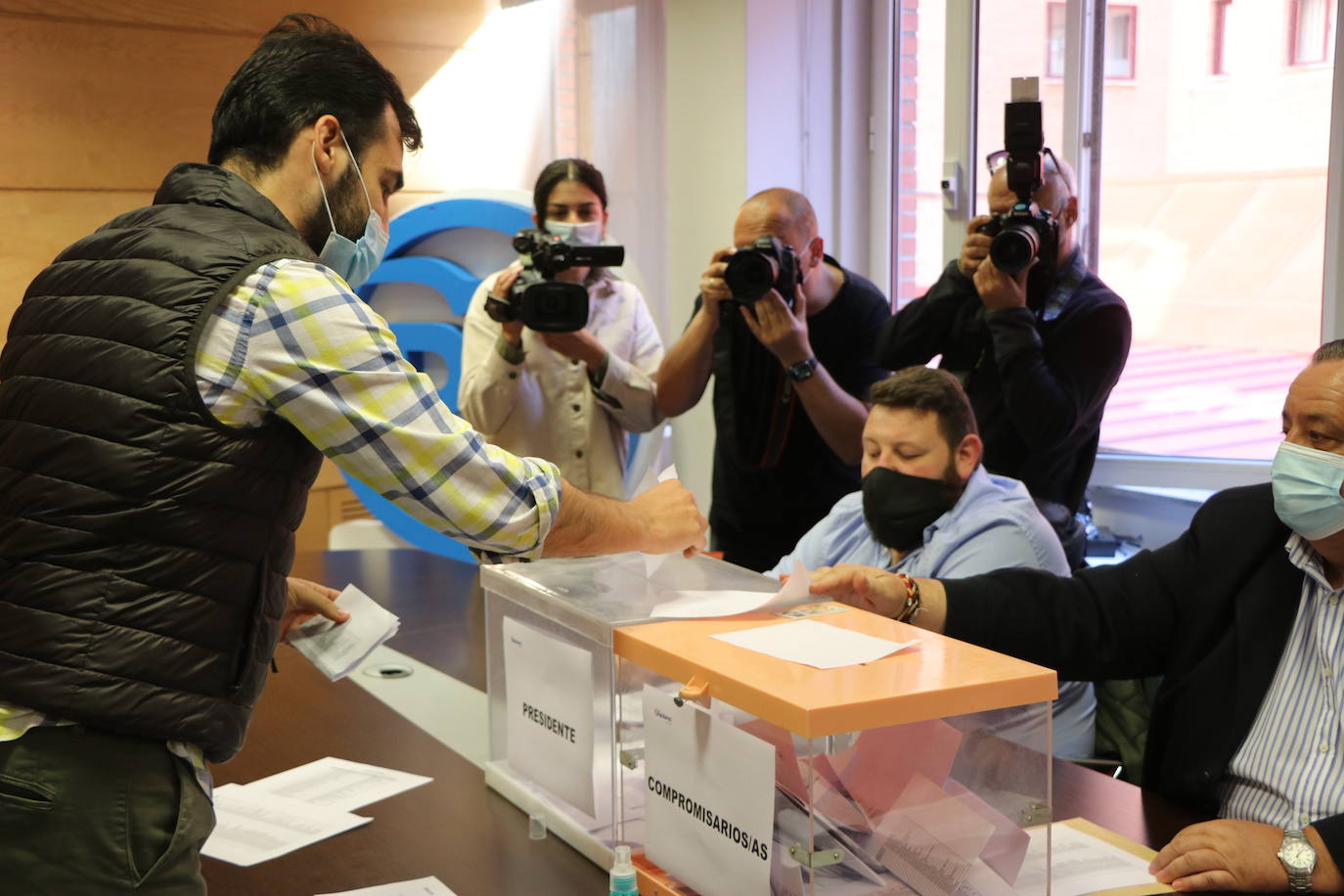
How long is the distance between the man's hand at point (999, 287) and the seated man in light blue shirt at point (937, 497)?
0.27 metres

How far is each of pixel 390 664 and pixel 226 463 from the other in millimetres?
1213

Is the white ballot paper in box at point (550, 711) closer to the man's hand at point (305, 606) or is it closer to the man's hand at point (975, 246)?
the man's hand at point (305, 606)

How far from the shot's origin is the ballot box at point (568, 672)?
4.81ft

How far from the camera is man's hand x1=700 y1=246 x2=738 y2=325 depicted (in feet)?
8.99

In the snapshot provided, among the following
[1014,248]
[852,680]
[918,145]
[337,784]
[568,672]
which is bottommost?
[337,784]

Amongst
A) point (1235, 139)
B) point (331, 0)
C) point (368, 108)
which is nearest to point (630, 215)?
point (331, 0)

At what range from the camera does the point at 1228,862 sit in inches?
52.7

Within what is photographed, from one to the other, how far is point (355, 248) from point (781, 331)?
1.31 m

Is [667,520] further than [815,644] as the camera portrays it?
Yes

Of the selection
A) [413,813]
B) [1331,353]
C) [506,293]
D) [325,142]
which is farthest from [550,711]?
[506,293]

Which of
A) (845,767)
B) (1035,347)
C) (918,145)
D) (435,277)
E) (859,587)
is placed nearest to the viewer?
(845,767)

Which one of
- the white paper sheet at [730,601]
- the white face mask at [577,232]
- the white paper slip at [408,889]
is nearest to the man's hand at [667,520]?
the white paper sheet at [730,601]

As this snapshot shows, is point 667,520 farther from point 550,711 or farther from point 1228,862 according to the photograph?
point 1228,862

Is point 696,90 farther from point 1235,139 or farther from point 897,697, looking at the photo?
point 897,697
